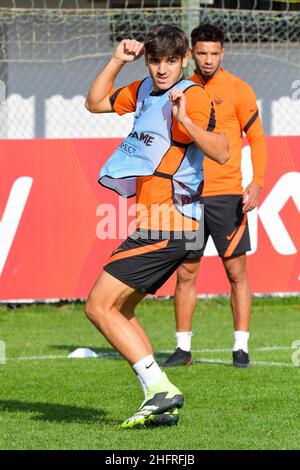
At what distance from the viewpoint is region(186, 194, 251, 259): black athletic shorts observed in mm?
8711

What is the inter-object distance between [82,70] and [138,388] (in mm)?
7329

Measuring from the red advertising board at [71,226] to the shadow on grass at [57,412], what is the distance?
4.25 m

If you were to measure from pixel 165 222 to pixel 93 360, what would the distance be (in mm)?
3037

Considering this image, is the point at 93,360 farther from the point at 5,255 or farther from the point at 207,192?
the point at 5,255

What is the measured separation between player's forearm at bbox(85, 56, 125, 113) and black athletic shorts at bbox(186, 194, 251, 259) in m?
2.16

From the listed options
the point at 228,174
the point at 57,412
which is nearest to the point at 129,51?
the point at 57,412

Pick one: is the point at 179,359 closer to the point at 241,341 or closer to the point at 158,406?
the point at 241,341

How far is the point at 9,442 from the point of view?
5.89 m

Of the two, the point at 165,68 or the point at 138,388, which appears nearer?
the point at 165,68

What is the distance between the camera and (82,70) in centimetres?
1438

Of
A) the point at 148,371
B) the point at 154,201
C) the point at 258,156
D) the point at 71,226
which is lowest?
the point at 71,226

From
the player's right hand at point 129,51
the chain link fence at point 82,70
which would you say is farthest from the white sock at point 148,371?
the chain link fence at point 82,70

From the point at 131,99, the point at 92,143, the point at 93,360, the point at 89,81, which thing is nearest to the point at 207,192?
the point at 93,360

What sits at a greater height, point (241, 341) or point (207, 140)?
point (207, 140)
